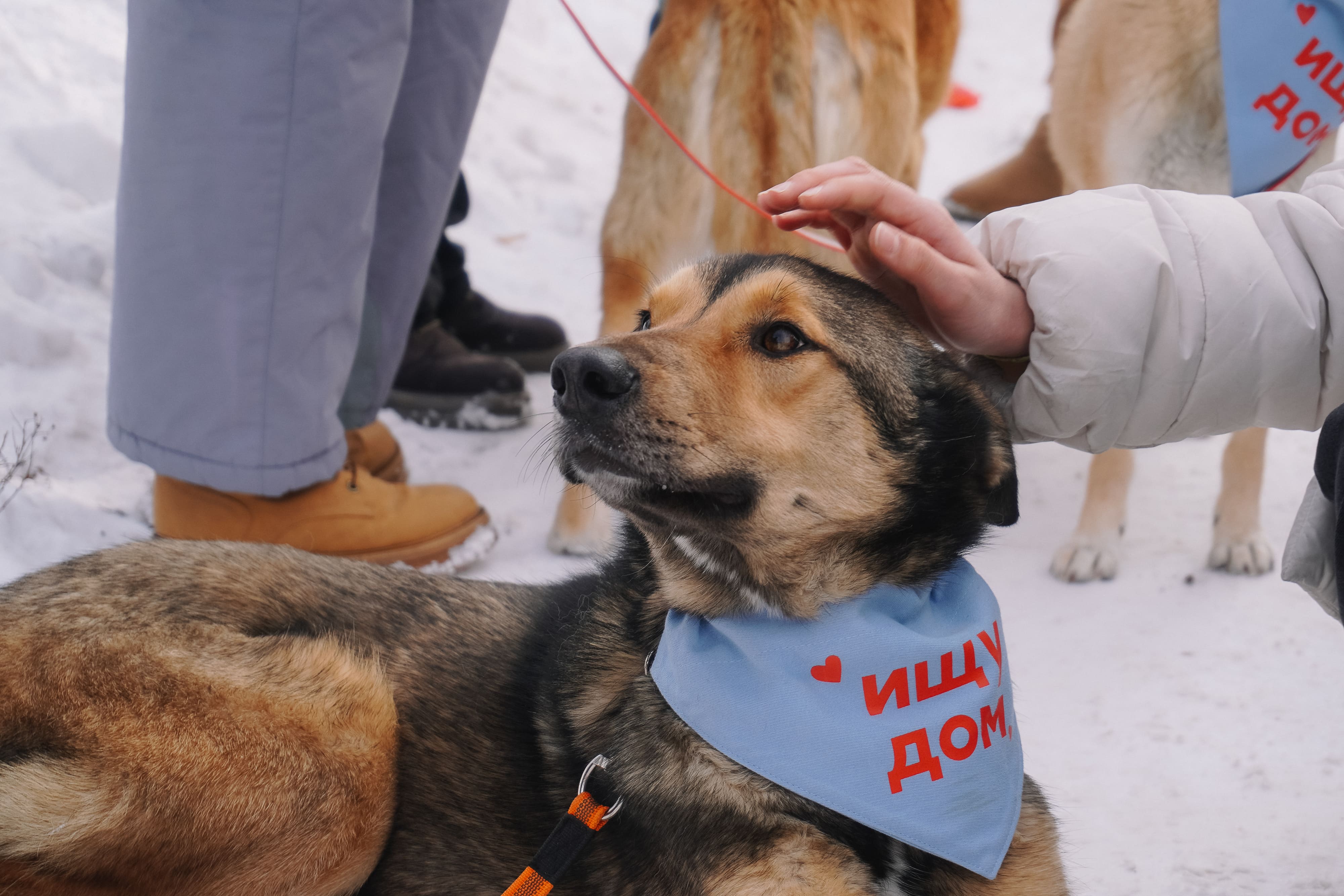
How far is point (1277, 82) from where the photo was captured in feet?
10.2

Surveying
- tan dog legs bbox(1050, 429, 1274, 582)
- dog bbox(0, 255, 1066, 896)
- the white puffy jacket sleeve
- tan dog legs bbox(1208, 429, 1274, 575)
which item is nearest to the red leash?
dog bbox(0, 255, 1066, 896)

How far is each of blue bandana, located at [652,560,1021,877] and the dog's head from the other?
0.08m

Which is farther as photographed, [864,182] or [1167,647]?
[1167,647]

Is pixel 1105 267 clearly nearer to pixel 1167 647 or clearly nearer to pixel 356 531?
pixel 1167 647

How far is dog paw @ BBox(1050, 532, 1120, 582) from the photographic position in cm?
365

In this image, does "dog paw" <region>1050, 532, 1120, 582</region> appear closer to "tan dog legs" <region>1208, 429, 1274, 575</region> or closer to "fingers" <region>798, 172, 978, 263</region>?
"tan dog legs" <region>1208, 429, 1274, 575</region>

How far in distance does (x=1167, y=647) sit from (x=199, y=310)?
9.69ft

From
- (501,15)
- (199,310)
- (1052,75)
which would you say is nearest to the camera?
(199,310)

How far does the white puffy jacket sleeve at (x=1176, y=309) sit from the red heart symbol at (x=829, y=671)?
729 mm

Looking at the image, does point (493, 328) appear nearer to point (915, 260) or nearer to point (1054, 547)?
point (1054, 547)

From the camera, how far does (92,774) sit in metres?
1.80

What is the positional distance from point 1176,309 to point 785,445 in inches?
34.6

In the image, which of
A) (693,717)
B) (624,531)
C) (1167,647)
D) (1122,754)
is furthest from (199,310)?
(1167,647)

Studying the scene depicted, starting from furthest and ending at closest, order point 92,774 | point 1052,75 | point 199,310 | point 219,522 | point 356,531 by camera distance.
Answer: point 1052,75 < point 356,531 < point 219,522 < point 199,310 < point 92,774
